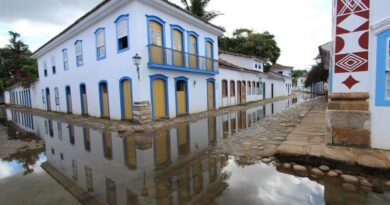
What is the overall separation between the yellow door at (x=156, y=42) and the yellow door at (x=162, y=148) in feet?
13.1

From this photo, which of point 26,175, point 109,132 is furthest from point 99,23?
point 26,175

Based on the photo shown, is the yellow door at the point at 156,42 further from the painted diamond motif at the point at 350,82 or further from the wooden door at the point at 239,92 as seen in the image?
the wooden door at the point at 239,92

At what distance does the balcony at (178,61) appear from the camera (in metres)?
9.78

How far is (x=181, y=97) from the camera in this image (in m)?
11.9

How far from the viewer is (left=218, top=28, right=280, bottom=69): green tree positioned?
32.9 meters

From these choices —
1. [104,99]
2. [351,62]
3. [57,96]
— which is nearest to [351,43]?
[351,62]

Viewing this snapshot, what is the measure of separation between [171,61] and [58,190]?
8163 mm

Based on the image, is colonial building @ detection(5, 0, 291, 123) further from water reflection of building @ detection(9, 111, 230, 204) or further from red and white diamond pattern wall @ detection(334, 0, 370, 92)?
red and white diamond pattern wall @ detection(334, 0, 370, 92)

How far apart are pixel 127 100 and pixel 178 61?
341cm

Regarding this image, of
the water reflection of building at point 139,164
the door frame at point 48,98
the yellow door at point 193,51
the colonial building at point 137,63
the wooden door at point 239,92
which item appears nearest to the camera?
the water reflection of building at point 139,164

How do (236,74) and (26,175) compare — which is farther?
(236,74)

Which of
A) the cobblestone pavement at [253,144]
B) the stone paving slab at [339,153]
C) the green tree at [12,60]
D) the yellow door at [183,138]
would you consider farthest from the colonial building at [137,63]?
the green tree at [12,60]

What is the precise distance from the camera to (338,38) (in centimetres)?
454

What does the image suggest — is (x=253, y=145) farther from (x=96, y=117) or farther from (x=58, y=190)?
(x=96, y=117)
